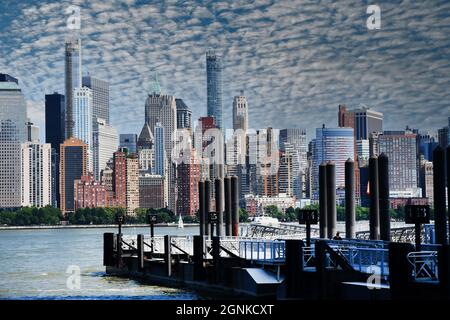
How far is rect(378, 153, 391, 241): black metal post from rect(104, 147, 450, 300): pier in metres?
0.03

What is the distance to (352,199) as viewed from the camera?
121 ft

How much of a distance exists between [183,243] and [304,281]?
16.0m

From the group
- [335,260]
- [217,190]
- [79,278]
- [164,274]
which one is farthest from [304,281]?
[217,190]

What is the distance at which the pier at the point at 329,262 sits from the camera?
22203 millimetres

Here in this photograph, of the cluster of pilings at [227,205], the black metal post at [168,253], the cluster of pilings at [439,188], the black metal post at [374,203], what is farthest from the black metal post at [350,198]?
the cluster of pilings at [227,205]

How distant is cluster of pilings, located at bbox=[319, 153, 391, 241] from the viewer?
32594mm

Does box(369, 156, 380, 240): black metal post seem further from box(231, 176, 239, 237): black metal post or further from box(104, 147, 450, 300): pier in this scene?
box(231, 176, 239, 237): black metal post

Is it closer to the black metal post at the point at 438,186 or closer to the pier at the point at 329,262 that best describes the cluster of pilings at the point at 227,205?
the pier at the point at 329,262

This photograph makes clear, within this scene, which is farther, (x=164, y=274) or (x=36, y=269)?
(x=36, y=269)

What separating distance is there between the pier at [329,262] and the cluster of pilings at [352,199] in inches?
1.4

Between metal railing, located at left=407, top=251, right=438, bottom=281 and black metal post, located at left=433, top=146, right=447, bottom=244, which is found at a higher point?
black metal post, located at left=433, top=146, right=447, bottom=244

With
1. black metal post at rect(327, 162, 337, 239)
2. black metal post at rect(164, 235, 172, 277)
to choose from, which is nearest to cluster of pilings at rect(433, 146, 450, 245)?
black metal post at rect(327, 162, 337, 239)

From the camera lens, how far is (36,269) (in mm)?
56969
